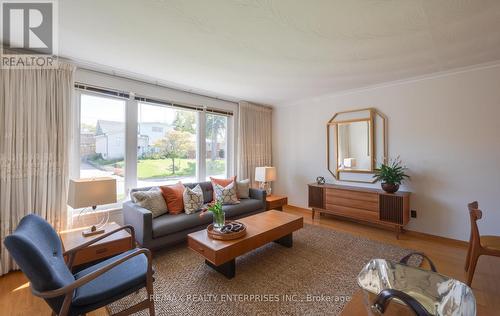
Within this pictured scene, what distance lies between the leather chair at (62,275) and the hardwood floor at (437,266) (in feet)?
1.96

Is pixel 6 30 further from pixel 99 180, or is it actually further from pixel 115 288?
pixel 115 288

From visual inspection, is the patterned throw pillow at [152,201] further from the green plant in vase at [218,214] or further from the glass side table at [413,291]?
the glass side table at [413,291]

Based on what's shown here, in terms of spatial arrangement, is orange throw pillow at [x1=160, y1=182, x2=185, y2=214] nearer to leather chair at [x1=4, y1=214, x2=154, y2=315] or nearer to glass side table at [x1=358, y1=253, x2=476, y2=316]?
leather chair at [x1=4, y1=214, x2=154, y2=315]

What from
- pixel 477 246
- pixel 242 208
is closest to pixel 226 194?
pixel 242 208

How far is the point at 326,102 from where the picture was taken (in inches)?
169

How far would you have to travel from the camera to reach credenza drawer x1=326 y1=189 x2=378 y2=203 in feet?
11.0

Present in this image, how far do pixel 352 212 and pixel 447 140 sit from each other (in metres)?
1.69

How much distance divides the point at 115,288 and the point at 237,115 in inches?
150

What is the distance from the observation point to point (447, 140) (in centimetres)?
306

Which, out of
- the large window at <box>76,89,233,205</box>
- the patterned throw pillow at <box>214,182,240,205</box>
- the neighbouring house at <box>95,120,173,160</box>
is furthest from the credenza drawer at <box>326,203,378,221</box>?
the neighbouring house at <box>95,120,173,160</box>

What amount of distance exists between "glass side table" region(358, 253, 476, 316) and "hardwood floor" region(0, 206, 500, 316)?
0.19 metres

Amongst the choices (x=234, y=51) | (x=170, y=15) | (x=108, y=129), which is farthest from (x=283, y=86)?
(x=108, y=129)

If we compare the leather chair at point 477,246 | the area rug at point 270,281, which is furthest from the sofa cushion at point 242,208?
the leather chair at point 477,246

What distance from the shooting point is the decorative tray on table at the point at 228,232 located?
2.20 metres
